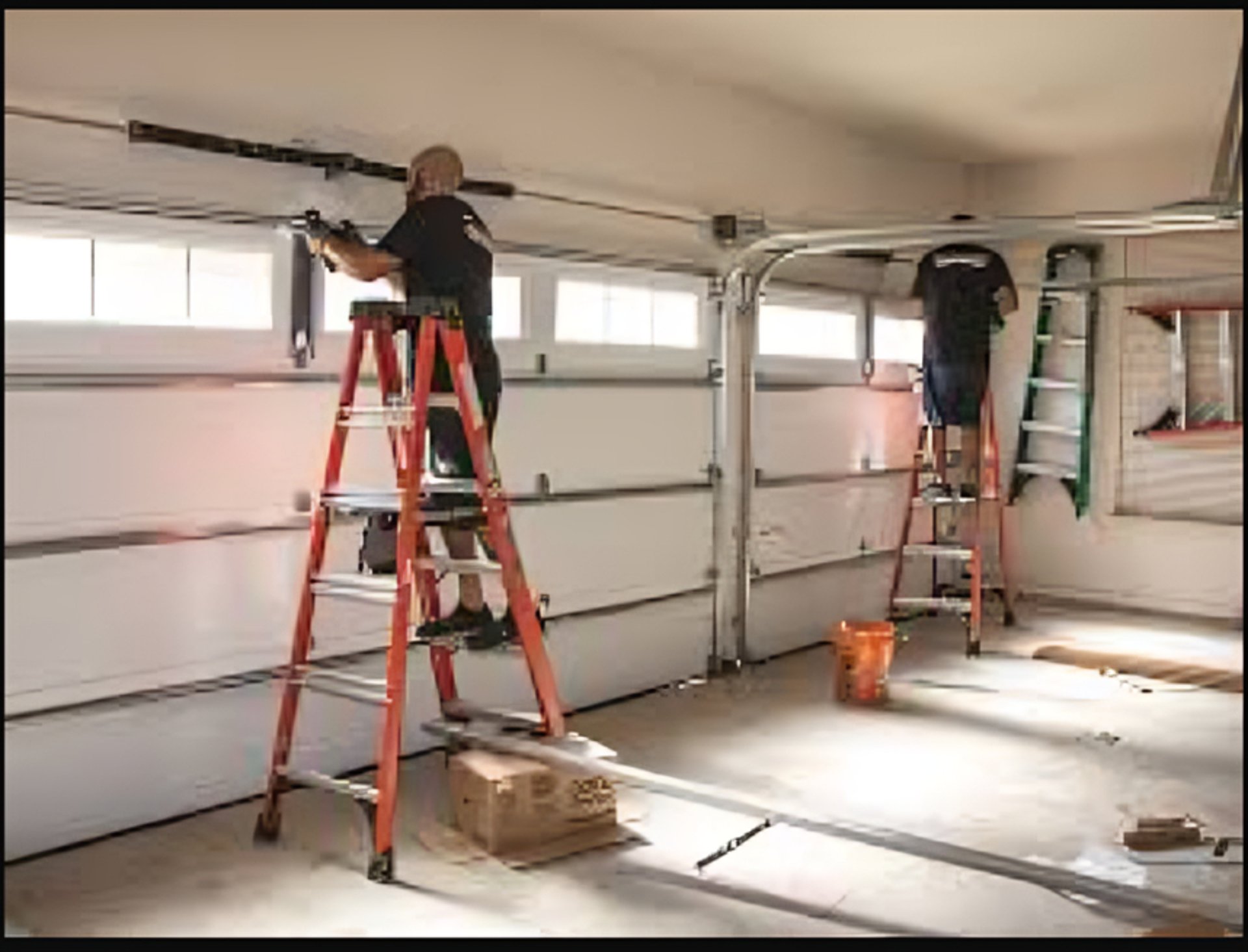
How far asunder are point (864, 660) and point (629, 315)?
180cm

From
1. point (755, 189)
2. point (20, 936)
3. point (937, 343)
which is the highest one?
point (755, 189)

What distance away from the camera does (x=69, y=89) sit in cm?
378

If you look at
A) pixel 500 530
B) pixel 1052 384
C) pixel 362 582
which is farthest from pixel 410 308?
pixel 1052 384

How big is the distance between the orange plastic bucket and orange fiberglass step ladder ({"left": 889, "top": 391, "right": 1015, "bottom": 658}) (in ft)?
4.04

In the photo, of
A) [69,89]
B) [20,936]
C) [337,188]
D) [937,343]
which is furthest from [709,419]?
[20,936]

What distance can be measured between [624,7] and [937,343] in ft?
10.4

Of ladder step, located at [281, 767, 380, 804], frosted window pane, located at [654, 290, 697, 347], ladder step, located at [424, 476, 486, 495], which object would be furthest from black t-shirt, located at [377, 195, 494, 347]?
frosted window pane, located at [654, 290, 697, 347]

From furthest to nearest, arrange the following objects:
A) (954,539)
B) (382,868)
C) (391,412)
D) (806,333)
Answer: (954,539) → (806,333) → (391,412) → (382,868)

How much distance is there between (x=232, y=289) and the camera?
4.30 m

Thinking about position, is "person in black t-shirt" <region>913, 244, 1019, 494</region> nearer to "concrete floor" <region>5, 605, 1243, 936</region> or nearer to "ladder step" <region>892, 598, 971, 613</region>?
"ladder step" <region>892, 598, 971, 613</region>

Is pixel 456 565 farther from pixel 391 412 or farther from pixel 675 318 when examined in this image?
pixel 675 318

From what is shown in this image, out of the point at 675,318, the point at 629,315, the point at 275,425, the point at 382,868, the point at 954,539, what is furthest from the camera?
the point at 954,539

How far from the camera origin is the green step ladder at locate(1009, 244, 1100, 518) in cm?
824
